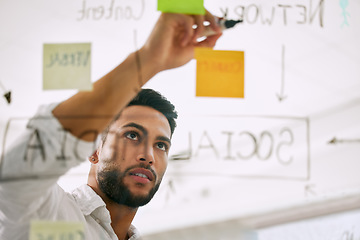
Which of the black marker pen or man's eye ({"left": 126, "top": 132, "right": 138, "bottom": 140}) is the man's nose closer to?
man's eye ({"left": 126, "top": 132, "right": 138, "bottom": 140})

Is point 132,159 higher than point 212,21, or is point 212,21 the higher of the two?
point 212,21

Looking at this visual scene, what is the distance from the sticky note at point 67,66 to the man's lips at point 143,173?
0.15 meters

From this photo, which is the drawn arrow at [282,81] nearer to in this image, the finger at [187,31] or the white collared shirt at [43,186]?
the finger at [187,31]

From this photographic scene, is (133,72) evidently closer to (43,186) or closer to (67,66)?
(67,66)

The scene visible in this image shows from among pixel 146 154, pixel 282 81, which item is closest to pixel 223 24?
pixel 282 81

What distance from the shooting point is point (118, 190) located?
0.62m

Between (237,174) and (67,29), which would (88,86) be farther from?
(237,174)

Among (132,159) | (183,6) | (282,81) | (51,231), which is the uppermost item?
(183,6)

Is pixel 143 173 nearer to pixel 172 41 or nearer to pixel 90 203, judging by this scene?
pixel 90 203

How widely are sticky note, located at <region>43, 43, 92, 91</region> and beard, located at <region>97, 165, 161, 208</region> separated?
0.14 metres

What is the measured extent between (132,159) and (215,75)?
0.61 ft

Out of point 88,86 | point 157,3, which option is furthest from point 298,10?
point 88,86

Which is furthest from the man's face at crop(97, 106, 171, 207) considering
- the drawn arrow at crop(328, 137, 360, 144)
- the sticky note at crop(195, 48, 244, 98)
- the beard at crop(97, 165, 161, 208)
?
the drawn arrow at crop(328, 137, 360, 144)

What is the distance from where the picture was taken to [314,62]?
0.66 meters
